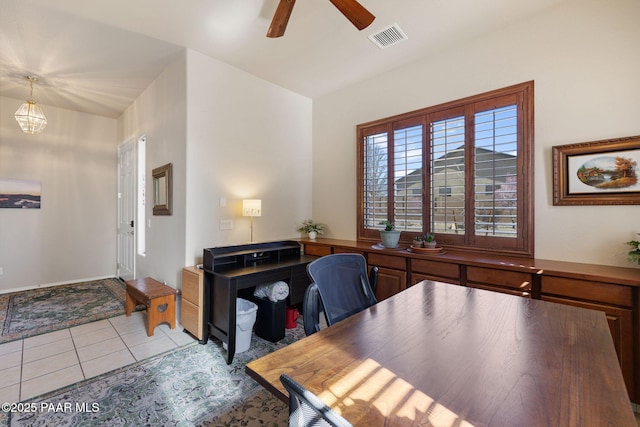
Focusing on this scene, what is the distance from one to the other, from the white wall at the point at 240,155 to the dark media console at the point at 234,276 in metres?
0.47

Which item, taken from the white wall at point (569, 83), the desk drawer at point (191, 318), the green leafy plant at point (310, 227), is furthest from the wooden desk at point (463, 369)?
the green leafy plant at point (310, 227)

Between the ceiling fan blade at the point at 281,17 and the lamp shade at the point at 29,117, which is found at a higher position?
the ceiling fan blade at the point at 281,17

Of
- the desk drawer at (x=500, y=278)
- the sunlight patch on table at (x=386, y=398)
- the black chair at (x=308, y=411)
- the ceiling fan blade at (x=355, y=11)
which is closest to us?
the black chair at (x=308, y=411)

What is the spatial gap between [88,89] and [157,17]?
7.65 ft

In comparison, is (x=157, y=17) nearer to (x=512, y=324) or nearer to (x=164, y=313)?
(x=164, y=313)

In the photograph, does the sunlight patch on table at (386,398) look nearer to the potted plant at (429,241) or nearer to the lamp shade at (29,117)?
the potted plant at (429,241)

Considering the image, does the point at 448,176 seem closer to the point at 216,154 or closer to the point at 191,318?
the point at 216,154

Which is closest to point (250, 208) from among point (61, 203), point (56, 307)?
point (56, 307)

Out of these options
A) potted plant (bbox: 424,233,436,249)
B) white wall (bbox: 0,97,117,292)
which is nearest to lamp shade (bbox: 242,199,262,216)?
potted plant (bbox: 424,233,436,249)

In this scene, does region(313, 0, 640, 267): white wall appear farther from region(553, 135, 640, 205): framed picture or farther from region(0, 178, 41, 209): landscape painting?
region(0, 178, 41, 209): landscape painting

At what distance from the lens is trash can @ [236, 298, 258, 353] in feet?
8.26

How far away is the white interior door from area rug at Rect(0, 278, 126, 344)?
0.40m

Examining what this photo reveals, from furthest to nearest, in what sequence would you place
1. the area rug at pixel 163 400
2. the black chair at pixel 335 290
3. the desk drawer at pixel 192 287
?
1. the desk drawer at pixel 192 287
2. the area rug at pixel 163 400
3. the black chair at pixel 335 290

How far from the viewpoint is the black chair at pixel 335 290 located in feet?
4.68
